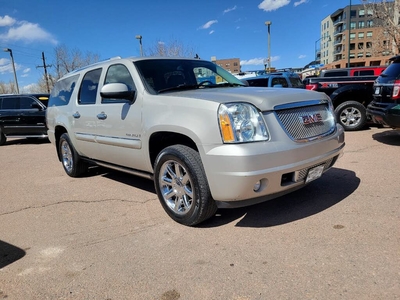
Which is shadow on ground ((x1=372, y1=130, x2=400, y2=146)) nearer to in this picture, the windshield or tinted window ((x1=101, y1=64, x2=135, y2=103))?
the windshield

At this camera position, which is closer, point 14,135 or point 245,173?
point 245,173

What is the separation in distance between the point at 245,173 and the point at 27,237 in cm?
240

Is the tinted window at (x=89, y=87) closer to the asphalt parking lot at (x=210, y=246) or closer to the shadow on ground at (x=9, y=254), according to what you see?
the asphalt parking lot at (x=210, y=246)

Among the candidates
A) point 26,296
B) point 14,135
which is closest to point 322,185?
point 26,296

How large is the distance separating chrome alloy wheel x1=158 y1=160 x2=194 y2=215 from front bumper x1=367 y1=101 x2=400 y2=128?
4628mm

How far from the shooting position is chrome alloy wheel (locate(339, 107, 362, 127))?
28.4ft

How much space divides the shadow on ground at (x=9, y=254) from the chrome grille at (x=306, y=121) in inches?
108

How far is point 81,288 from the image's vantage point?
95.0 inches

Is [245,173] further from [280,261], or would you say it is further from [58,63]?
[58,63]

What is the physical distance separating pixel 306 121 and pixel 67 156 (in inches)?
172

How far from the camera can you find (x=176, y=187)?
339 centimetres

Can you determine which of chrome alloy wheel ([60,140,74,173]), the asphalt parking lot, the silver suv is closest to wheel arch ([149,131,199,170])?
the silver suv

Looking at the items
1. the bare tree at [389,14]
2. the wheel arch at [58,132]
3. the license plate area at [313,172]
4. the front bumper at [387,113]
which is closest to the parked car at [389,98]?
the front bumper at [387,113]

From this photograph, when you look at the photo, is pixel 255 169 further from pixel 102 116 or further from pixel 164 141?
pixel 102 116
